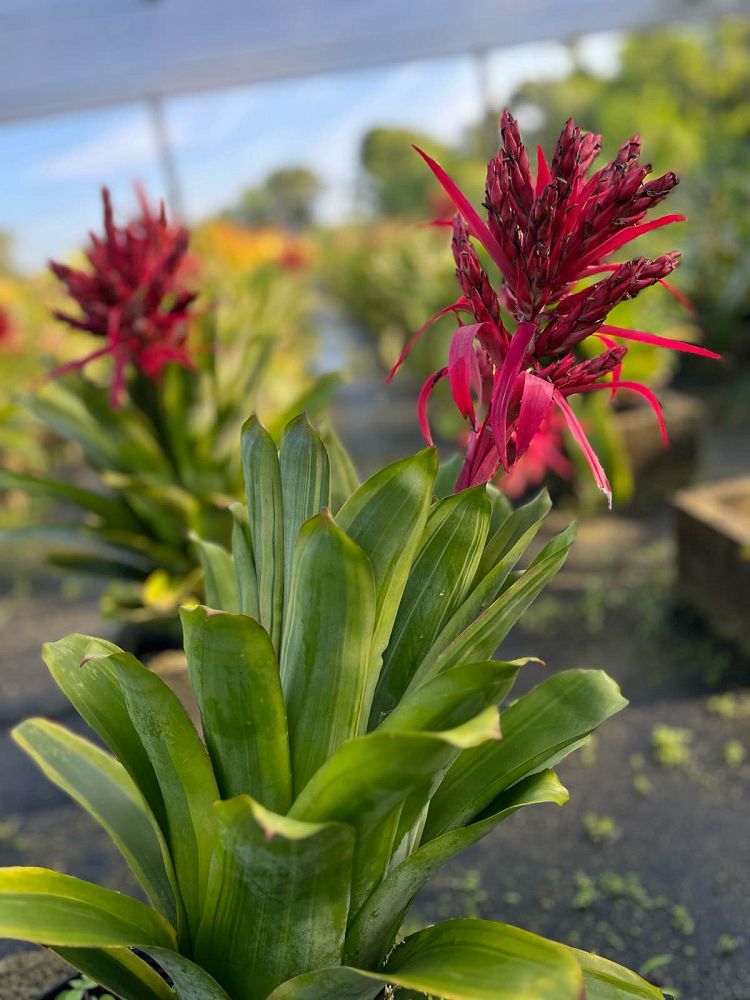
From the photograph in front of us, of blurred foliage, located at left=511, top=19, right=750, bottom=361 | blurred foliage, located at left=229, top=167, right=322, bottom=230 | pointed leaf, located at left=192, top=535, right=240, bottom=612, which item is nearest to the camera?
pointed leaf, located at left=192, top=535, right=240, bottom=612

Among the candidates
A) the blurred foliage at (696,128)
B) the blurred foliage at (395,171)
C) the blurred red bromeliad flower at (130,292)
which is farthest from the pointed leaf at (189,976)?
the blurred foliage at (395,171)

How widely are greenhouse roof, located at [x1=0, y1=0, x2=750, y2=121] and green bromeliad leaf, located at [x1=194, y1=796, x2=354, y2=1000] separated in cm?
483

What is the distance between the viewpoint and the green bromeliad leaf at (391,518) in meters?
0.70

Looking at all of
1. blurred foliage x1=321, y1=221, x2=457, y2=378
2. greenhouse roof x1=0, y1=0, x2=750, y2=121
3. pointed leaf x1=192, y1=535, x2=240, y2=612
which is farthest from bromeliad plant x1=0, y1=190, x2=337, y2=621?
greenhouse roof x1=0, y1=0, x2=750, y2=121

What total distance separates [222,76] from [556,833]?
5.43 meters

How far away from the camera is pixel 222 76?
18.4 ft

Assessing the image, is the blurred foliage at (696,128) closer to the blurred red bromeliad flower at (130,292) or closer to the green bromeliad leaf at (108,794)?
the blurred red bromeliad flower at (130,292)

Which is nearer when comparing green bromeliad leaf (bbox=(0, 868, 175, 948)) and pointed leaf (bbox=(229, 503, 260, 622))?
green bromeliad leaf (bbox=(0, 868, 175, 948))

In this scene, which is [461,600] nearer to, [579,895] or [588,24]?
[579,895]

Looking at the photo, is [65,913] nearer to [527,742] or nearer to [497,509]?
[527,742]

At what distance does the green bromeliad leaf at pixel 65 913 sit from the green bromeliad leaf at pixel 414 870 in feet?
0.57

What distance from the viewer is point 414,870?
0.71 meters

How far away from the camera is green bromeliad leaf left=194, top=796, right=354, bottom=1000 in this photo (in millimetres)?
586

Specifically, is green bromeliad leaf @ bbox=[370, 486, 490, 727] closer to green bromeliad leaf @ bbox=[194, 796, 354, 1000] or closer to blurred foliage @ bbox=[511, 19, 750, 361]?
green bromeliad leaf @ bbox=[194, 796, 354, 1000]
